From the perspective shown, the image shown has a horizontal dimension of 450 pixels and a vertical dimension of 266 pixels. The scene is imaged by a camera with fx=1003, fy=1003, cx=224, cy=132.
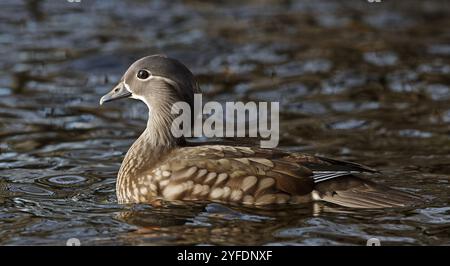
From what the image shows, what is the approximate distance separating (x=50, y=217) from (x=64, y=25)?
9.98m

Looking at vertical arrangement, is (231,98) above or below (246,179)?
above

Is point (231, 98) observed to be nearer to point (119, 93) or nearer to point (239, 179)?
point (119, 93)

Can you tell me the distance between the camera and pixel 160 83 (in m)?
10.6

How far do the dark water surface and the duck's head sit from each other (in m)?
1.13

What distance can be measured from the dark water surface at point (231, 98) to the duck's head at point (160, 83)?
113 cm

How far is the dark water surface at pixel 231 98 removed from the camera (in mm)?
9383

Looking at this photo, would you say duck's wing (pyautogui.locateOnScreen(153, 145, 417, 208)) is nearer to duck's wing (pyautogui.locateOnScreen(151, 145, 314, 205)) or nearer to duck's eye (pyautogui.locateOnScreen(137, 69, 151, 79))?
duck's wing (pyautogui.locateOnScreen(151, 145, 314, 205))

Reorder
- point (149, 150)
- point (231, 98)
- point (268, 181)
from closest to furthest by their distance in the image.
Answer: point (268, 181) < point (149, 150) < point (231, 98)

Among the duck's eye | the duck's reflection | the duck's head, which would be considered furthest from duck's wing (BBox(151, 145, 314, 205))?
the duck's eye

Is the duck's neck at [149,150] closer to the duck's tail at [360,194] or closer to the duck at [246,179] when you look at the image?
A: the duck at [246,179]

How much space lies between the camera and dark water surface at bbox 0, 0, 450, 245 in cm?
938

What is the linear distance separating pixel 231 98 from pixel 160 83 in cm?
478

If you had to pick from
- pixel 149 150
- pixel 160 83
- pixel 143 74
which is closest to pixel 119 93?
pixel 143 74
